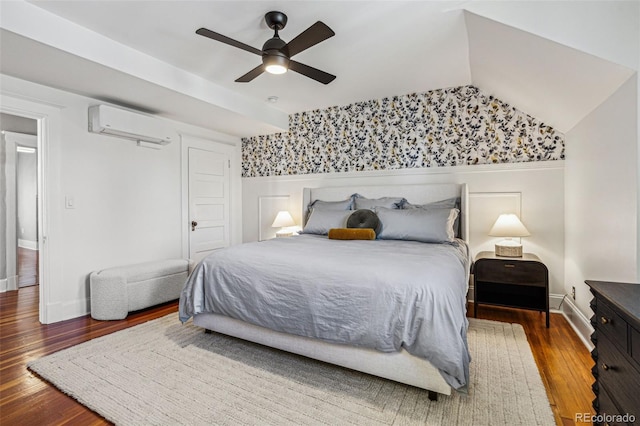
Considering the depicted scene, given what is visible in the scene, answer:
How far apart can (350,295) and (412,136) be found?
2684 mm

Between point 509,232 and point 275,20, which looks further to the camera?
point 509,232

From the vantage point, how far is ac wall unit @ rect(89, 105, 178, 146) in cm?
316

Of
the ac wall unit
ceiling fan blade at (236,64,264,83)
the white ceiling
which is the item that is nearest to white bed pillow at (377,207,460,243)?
the white ceiling

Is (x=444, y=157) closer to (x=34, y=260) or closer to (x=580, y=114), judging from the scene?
(x=580, y=114)

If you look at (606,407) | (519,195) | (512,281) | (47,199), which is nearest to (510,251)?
(512,281)

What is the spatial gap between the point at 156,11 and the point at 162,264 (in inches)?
100

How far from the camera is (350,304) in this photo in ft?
5.96

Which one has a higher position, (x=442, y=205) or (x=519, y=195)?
(x=519, y=195)

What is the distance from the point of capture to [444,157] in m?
3.70

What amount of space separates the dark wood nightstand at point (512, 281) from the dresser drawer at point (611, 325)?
147 centimetres

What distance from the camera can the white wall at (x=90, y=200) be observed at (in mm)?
2990

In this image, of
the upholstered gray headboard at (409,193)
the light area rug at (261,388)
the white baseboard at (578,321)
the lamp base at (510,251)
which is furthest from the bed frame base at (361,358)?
the upholstered gray headboard at (409,193)

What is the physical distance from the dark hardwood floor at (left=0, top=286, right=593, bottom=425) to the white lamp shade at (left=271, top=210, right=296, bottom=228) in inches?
65.0

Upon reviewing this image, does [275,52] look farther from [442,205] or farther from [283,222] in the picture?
[283,222]
